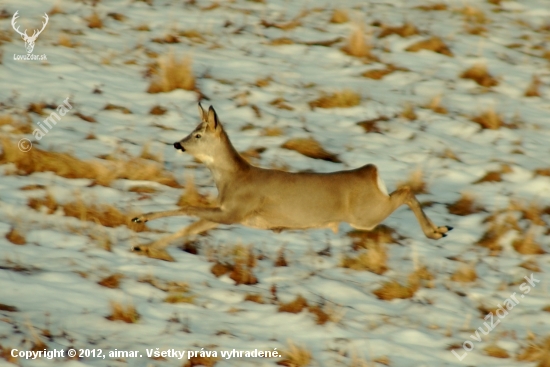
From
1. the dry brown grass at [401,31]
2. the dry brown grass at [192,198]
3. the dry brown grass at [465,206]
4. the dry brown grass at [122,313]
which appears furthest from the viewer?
the dry brown grass at [401,31]

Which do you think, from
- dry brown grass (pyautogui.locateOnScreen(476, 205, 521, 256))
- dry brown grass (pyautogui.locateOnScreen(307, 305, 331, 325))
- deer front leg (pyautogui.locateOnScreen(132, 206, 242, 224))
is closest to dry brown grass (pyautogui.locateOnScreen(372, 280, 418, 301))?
dry brown grass (pyautogui.locateOnScreen(307, 305, 331, 325))

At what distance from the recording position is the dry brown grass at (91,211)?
787cm

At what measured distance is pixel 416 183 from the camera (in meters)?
9.21

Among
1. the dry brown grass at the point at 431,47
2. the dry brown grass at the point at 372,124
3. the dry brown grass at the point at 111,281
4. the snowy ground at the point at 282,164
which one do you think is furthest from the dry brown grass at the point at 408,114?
the dry brown grass at the point at 111,281

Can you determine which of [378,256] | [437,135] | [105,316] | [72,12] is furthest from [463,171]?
[72,12]

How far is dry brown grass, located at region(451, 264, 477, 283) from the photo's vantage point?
757 cm

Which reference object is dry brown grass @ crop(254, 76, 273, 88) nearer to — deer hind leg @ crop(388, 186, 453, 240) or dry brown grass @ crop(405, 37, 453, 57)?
dry brown grass @ crop(405, 37, 453, 57)

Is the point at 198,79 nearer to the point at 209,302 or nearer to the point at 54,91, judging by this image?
the point at 54,91

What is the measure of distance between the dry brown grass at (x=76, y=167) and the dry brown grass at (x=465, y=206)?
286 cm

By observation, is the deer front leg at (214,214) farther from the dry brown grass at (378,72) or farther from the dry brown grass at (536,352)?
the dry brown grass at (378,72)

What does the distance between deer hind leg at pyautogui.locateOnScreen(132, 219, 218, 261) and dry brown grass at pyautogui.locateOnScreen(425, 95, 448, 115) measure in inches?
177

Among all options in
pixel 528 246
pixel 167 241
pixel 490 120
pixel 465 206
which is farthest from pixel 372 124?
pixel 167 241

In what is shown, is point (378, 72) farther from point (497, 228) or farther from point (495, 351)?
point (495, 351)

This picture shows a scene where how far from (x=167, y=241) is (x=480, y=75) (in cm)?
626
